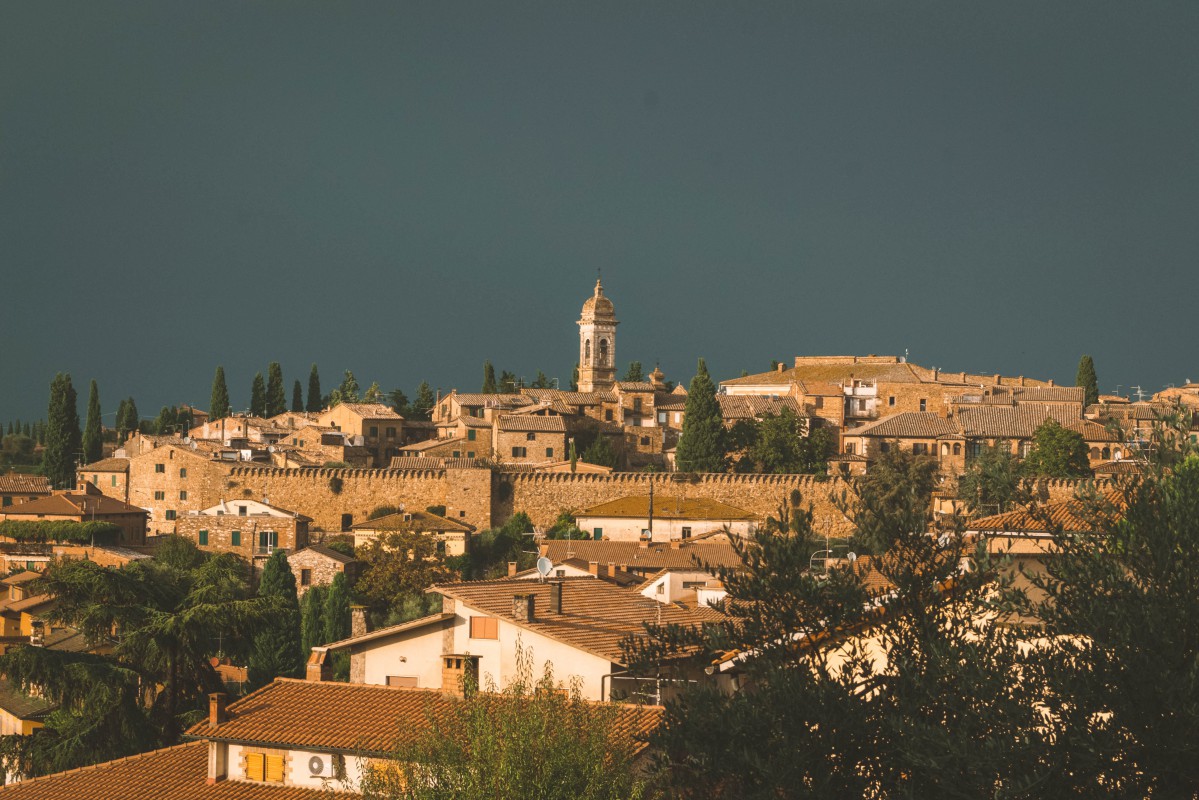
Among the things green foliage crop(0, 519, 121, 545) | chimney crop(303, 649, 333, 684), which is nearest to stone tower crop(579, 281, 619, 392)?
green foliage crop(0, 519, 121, 545)

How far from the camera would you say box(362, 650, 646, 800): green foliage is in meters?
13.9

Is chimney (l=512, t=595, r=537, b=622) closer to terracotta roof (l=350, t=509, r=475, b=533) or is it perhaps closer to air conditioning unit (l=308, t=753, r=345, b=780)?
air conditioning unit (l=308, t=753, r=345, b=780)

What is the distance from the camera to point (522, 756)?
46.1 feet

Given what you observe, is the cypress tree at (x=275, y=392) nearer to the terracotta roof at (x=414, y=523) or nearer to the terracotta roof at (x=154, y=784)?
the terracotta roof at (x=414, y=523)

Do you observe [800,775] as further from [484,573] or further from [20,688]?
[484,573]

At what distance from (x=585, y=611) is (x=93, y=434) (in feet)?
221

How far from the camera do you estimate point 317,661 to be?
73.8 ft

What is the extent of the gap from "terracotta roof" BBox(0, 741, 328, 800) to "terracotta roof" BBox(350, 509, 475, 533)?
33221 mm

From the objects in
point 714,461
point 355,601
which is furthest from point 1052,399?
point 355,601

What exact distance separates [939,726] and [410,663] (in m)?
12.3

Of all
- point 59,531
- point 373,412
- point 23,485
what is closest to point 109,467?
point 23,485

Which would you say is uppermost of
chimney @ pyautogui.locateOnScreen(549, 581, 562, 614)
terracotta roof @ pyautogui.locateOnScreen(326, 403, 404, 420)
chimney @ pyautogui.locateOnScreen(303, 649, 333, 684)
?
terracotta roof @ pyautogui.locateOnScreen(326, 403, 404, 420)

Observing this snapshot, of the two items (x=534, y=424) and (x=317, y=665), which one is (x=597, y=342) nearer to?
(x=534, y=424)

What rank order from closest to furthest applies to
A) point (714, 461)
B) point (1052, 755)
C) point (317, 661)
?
point (1052, 755) < point (317, 661) < point (714, 461)
